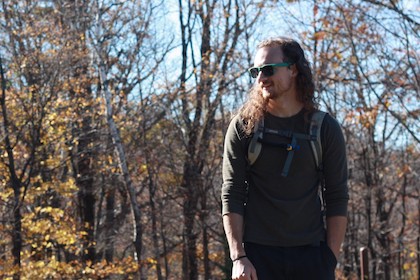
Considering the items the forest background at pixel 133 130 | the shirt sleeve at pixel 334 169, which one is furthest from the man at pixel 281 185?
the forest background at pixel 133 130

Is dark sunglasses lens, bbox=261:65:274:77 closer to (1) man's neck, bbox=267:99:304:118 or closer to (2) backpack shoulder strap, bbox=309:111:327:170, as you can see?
(1) man's neck, bbox=267:99:304:118

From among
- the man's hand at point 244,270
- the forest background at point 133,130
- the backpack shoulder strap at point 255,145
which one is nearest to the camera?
the man's hand at point 244,270

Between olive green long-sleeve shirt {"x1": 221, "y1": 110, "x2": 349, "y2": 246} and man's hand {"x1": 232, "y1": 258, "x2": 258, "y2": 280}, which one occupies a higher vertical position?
olive green long-sleeve shirt {"x1": 221, "y1": 110, "x2": 349, "y2": 246}

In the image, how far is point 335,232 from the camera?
112 inches

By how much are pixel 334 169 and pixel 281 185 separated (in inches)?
10.0

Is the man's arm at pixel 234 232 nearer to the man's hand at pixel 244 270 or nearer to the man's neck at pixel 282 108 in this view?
the man's hand at pixel 244 270

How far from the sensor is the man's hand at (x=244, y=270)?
8.77 ft

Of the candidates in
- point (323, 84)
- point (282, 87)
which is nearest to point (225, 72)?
point (323, 84)

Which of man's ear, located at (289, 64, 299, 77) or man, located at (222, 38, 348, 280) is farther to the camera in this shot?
man's ear, located at (289, 64, 299, 77)

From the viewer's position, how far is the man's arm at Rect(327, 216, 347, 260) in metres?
2.84

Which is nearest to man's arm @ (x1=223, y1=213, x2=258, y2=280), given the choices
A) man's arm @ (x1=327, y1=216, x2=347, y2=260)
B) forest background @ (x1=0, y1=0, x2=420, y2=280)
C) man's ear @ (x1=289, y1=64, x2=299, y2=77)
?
man's arm @ (x1=327, y1=216, x2=347, y2=260)

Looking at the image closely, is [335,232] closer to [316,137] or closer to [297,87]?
[316,137]

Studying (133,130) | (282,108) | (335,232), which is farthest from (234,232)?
(133,130)

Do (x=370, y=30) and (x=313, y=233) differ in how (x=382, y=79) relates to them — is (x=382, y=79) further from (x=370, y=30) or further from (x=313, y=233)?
(x=313, y=233)
